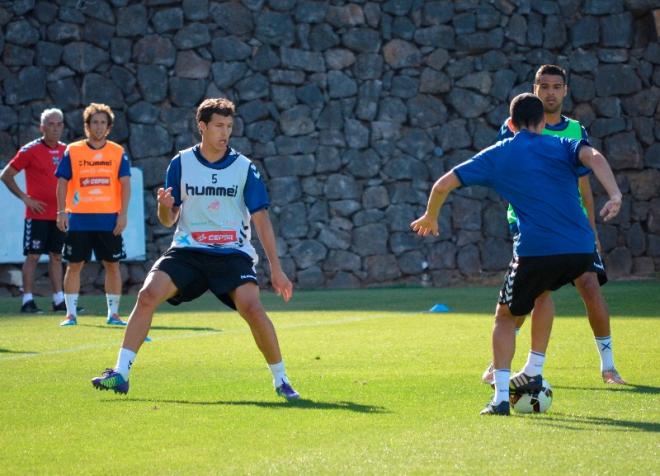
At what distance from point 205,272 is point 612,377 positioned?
2.37m

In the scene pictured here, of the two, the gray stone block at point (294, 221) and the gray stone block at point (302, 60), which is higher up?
the gray stone block at point (302, 60)

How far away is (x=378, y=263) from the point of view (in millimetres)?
20266

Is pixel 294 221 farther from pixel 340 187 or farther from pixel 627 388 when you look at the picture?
pixel 627 388

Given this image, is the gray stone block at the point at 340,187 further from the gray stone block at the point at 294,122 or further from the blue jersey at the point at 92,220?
the blue jersey at the point at 92,220

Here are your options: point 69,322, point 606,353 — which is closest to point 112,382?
point 606,353

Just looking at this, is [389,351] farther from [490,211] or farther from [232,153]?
[490,211]

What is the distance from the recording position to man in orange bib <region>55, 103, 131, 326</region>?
1259 cm

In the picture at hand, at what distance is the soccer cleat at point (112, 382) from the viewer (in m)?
6.94

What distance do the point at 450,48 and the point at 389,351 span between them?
11498mm

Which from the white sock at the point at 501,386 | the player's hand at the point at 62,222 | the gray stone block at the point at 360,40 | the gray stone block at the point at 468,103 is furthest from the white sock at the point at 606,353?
the gray stone block at the point at 360,40

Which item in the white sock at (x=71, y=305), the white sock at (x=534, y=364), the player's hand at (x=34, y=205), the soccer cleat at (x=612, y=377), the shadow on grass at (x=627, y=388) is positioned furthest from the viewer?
the player's hand at (x=34, y=205)

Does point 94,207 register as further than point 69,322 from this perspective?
Yes

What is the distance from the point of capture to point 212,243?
7.27m

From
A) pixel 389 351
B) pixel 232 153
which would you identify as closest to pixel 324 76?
pixel 389 351
